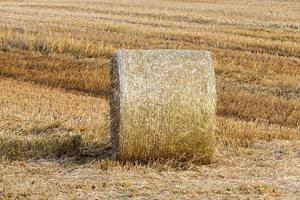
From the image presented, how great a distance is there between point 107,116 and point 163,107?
199cm

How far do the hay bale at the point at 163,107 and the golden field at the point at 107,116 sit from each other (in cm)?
22

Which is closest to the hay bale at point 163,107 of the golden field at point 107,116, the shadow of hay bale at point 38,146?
the golden field at point 107,116

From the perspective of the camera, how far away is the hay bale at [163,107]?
25.3 ft

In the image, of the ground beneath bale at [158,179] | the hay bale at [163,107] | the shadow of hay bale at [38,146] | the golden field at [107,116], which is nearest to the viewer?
the ground beneath bale at [158,179]

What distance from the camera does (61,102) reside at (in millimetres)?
12047

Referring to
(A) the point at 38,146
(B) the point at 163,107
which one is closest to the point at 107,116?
(A) the point at 38,146

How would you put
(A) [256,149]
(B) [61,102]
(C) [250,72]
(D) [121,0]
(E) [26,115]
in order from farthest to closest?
(D) [121,0] < (C) [250,72] < (B) [61,102] < (E) [26,115] < (A) [256,149]

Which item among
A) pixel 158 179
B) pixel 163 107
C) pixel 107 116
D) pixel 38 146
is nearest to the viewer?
pixel 158 179

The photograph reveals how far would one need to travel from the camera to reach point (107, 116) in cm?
958

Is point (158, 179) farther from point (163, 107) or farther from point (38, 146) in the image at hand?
point (38, 146)

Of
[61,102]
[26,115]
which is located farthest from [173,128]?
[61,102]

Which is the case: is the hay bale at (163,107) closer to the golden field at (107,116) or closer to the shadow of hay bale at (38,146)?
the golden field at (107,116)

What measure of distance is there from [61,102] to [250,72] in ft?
19.6

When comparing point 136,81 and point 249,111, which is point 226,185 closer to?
point 136,81
